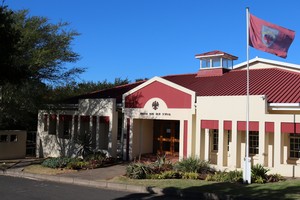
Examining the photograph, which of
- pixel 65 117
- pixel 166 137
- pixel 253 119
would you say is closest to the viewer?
pixel 253 119

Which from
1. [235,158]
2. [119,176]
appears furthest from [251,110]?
[119,176]

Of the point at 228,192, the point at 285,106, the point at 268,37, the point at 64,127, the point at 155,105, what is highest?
the point at 268,37

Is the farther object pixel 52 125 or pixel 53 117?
pixel 52 125

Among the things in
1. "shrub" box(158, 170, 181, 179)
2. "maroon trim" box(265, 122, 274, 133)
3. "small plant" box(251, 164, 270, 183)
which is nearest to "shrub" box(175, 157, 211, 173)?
"shrub" box(158, 170, 181, 179)

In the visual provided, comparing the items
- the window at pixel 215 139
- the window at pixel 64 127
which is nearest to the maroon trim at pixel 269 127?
the window at pixel 215 139

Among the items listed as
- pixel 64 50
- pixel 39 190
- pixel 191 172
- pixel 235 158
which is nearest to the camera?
pixel 39 190

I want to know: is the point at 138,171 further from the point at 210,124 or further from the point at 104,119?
the point at 104,119

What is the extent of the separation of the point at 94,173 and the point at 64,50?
6986 millimetres

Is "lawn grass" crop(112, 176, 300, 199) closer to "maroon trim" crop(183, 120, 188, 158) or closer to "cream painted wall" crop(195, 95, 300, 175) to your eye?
"cream painted wall" crop(195, 95, 300, 175)

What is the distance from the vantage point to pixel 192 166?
52.7 ft

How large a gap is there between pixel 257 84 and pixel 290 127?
14.2ft

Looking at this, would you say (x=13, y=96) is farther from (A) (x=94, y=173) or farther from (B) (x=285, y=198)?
(B) (x=285, y=198)

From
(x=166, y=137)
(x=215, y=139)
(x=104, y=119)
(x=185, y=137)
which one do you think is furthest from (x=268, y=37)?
(x=104, y=119)

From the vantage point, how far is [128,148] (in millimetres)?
21250
